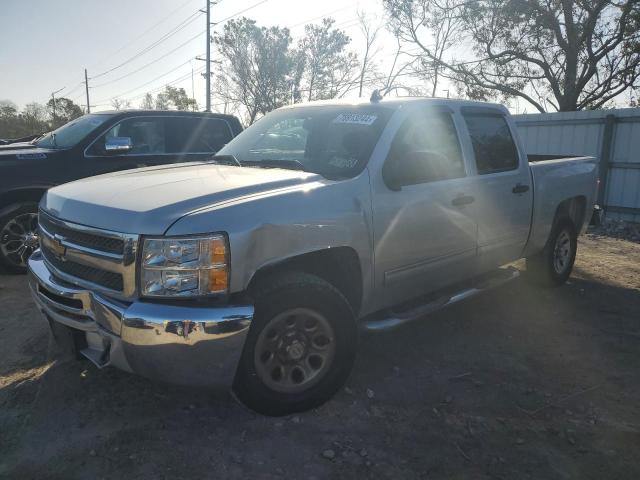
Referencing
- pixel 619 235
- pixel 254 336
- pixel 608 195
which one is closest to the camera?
pixel 254 336

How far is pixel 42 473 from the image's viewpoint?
2.46 metres

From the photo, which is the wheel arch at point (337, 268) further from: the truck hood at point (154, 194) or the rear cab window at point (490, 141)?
the rear cab window at point (490, 141)

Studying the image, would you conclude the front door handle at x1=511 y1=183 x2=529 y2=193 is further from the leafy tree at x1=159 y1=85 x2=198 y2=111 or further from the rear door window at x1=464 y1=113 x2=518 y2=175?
the leafy tree at x1=159 y1=85 x2=198 y2=111

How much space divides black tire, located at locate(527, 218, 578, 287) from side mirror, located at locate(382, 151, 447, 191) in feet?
8.02

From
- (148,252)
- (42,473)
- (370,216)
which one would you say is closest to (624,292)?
(370,216)

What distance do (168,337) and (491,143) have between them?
130 inches

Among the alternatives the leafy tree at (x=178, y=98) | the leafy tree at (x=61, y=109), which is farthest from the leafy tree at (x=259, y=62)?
the leafy tree at (x=61, y=109)

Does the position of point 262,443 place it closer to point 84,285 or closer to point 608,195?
point 84,285

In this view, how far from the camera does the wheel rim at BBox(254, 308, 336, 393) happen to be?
2.78 metres

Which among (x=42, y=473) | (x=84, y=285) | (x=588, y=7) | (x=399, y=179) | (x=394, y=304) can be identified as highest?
(x=588, y=7)

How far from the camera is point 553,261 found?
18.1 feet

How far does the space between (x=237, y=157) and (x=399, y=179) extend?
137 centimetres

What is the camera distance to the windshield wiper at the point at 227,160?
12.7 feet

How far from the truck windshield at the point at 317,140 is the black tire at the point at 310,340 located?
79 centimetres
